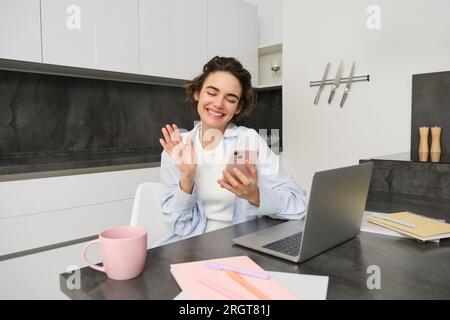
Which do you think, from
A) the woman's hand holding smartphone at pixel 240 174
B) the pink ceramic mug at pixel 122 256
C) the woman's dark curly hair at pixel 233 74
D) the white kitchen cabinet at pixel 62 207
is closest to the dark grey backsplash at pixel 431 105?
the woman's dark curly hair at pixel 233 74

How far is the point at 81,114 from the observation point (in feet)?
7.85

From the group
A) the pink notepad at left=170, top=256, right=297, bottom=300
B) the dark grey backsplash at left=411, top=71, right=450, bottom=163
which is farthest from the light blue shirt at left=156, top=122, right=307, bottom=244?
the dark grey backsplash at left=411, top=71, right=450, bottom=163

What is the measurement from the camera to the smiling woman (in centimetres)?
96

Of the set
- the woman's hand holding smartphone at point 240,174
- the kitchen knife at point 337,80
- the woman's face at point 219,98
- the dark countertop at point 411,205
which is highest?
the kitchen knife at point 337,80

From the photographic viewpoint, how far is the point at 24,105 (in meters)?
2.12

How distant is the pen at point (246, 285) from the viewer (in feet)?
1.70

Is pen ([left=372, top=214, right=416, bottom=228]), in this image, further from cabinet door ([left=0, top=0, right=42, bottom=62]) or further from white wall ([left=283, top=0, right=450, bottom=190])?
cabinet door ([left=0, top=0, right=42, bottom=62])

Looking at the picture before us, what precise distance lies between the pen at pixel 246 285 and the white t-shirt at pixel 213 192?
1.99 ft

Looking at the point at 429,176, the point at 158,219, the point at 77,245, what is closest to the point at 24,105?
the point at 77,245

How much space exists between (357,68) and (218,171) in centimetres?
177

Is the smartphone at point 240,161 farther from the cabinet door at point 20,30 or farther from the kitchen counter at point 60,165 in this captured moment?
the cabinet door at point 20,30

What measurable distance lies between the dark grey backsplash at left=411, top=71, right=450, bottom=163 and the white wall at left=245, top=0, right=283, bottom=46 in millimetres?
1323

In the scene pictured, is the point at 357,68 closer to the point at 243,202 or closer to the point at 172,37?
the point at 172,37

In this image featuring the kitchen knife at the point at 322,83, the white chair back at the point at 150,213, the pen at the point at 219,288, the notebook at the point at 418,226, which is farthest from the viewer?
the kitchen knife at the point at 322,83
